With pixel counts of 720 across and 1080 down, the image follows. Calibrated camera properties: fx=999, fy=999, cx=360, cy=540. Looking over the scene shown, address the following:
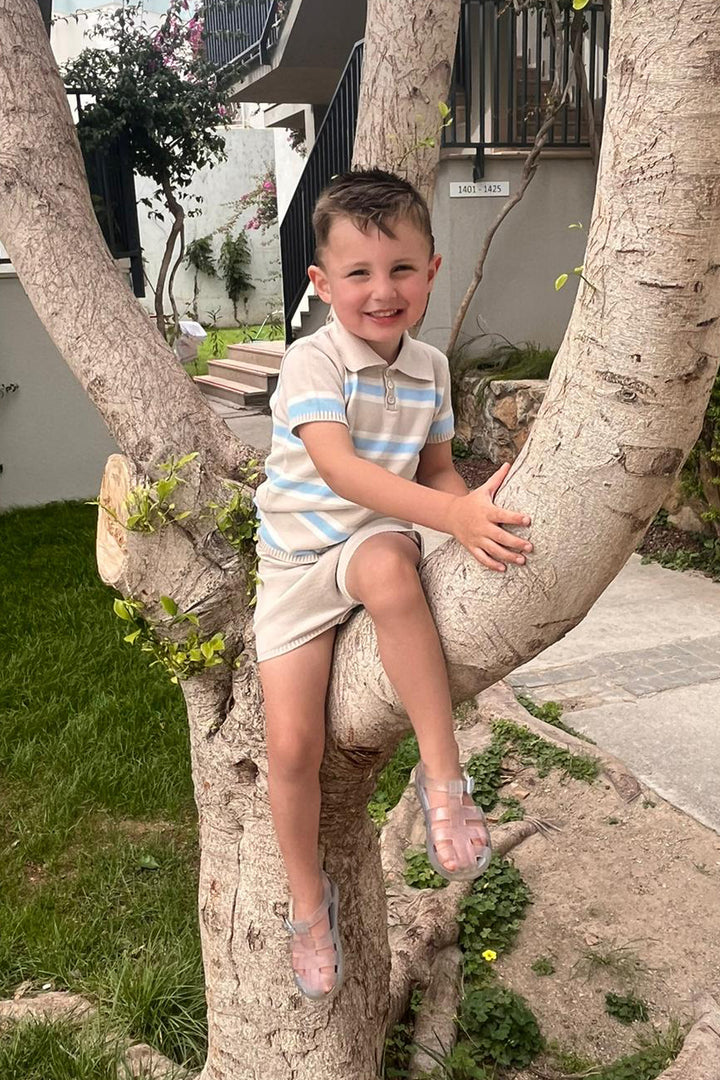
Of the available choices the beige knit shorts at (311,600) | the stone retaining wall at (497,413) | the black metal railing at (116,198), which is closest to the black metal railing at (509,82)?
the stone retaining wall at (497,413)

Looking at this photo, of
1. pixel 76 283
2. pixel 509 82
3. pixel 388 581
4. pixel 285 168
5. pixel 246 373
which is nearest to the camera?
pixel 388 581

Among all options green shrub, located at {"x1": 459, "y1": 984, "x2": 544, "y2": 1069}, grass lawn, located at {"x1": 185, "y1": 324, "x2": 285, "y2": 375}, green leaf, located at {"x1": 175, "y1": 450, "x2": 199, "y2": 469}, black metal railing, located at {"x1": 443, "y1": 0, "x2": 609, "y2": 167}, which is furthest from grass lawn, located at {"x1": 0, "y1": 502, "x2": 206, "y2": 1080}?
grass lawn, located at {"x1": 185, "y1": 324, "x2": 285, "y2": 375}

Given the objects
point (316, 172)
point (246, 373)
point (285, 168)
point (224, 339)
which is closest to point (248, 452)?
point (316, 172)

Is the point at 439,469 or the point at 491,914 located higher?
the point at 439,469

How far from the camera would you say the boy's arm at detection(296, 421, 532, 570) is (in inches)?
57.2

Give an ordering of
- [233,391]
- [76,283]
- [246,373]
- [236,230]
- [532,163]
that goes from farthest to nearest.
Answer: [236,230]
[246,373]
[233,391]
[532,163]
[76,283]

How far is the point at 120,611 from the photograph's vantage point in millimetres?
2051

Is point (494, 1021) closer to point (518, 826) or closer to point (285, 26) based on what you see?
point (518, 826)

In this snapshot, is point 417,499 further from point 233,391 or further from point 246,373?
point 246,373

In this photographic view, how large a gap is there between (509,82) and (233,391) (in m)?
5.11

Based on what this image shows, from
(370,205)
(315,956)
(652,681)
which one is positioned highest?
(370,205)

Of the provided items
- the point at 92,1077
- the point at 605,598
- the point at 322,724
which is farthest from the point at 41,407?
the point at 322,724

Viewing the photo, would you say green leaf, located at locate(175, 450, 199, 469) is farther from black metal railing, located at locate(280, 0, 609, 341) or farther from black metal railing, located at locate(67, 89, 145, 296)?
black metal railing, located at locate(280, 0, 609, 341)

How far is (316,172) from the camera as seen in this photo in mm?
10008
